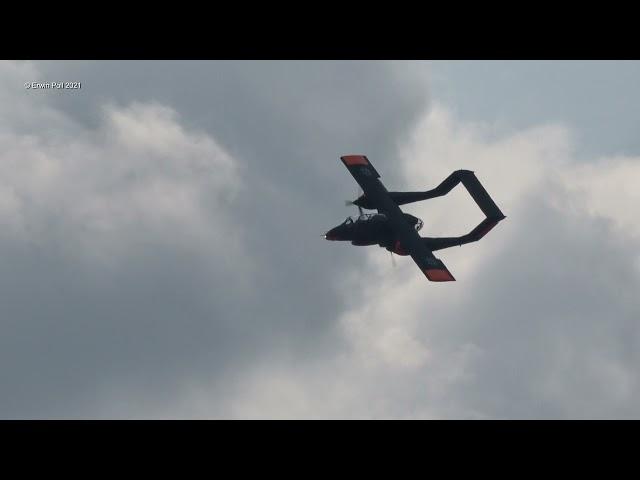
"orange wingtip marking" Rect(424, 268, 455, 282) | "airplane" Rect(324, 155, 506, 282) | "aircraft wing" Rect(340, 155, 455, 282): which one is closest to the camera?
"orange wingtip marking" Rect(424, 268, 455, 282)

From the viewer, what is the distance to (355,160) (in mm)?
82625

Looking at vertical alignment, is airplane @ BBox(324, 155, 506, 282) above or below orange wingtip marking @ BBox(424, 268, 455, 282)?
above

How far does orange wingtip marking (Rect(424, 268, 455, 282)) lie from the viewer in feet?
230

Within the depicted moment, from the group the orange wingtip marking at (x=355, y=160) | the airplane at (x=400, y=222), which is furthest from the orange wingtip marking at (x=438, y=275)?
the orange wingtip marking at (x=355, y=160)

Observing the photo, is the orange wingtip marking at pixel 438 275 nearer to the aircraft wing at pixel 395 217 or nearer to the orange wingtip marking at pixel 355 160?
the aircraft wing at pixel 395 217

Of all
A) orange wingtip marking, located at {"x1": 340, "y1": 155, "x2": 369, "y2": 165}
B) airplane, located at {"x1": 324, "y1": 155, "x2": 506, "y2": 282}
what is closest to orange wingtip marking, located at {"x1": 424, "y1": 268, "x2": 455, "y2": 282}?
airplane, located at {"x1": 324, "y1": 155, "x2": 506, "y2": 282}

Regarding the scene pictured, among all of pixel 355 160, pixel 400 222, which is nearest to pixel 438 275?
pixel 400 222

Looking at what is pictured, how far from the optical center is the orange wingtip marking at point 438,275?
230ft

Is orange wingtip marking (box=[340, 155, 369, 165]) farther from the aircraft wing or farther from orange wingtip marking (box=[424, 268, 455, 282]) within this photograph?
orange wingtip marking (box=[424, 268, 455, 282])
